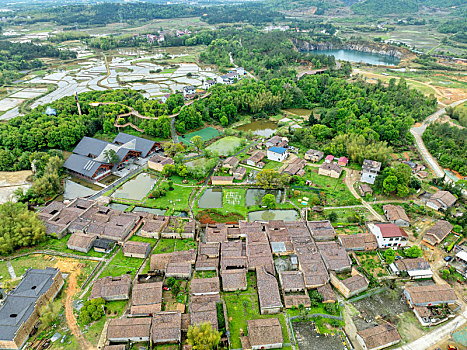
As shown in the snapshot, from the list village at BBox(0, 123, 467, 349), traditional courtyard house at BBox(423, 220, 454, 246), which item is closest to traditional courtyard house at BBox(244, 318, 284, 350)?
village at BBox(0, 123, 467, 349)

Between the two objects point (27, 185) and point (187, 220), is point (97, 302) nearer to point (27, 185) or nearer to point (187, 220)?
point (187, 220)

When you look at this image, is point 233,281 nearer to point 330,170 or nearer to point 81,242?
point 81,242

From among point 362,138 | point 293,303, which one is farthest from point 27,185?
point 362,138

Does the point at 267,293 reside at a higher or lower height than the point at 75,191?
higher

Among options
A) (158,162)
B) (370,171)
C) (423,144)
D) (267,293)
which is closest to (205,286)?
(267,293)

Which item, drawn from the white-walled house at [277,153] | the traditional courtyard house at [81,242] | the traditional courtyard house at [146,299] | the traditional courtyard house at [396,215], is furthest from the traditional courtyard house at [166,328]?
the white-walled house at [277,153]

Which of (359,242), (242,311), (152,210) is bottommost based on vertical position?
(152,210)

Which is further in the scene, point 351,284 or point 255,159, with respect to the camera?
point 255,159

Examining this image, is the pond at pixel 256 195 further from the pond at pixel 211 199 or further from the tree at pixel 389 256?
the tree at pixel 389 256
